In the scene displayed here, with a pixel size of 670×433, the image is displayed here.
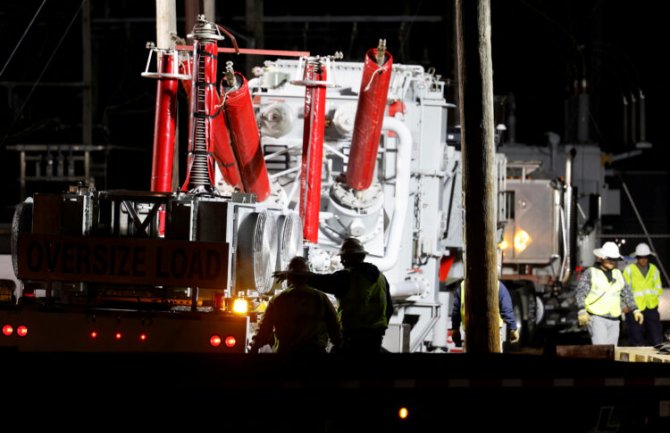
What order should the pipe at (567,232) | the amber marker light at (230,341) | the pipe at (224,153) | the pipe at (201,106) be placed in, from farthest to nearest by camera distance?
the pipe at (567,232), the pipe at (224,153), the pipe at (201,106), the amber marker light at (230,341)

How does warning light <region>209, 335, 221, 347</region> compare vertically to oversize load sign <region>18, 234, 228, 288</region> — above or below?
below

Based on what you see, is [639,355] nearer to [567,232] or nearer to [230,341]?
[230,341]

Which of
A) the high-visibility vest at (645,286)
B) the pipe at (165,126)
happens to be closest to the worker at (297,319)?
the pipe at (165,126)

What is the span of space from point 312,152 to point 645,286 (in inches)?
257

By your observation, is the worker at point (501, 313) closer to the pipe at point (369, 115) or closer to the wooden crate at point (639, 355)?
the wooden crate at point (639, 355)

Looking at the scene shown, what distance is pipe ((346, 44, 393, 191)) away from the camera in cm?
1499

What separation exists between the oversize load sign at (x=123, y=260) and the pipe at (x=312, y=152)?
11.8 feet

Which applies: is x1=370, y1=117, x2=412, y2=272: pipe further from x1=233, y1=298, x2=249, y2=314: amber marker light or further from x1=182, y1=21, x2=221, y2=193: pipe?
x1=233, y1=298, x2=249, y2=314: amber marker light

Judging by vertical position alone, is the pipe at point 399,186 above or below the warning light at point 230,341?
above

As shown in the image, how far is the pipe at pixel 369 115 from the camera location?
15.0 metres

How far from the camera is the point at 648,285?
18.9 meters

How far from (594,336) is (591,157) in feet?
44.3

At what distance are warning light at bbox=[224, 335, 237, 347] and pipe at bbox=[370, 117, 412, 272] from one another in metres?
5.08

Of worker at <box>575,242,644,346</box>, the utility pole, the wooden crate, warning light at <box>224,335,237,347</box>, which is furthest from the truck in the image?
the wooden crate
